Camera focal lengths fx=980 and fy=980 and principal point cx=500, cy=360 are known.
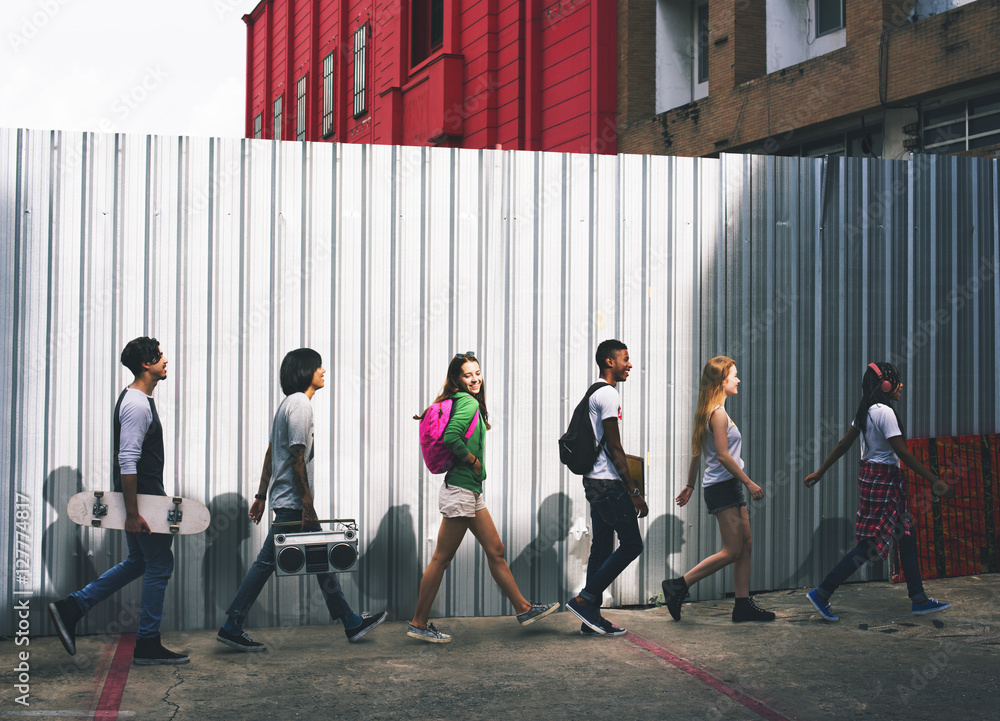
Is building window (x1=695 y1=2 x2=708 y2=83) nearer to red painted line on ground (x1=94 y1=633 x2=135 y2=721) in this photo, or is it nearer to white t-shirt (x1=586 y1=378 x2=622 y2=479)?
white t-shirt (x1=586 y1=378 x2=622 y2=479)

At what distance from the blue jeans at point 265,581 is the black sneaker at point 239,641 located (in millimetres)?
71

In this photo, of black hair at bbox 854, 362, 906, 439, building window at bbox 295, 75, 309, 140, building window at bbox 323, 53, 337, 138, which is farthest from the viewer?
building window at bbox 295, 75, 309, 140

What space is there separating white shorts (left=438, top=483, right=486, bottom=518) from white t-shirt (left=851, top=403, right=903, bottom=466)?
273 centimetres

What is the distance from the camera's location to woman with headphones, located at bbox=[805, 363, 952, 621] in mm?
6512

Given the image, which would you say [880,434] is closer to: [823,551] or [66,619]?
[823,551]

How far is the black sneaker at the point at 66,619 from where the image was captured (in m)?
5.43

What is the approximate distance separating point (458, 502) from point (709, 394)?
6.08 feet

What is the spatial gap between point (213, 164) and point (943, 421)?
19.4 ft

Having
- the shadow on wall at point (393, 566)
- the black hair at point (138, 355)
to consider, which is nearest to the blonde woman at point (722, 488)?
the shadow on wall at point (393, 566)

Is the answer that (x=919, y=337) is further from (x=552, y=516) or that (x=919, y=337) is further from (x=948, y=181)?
(x=552, y=516)

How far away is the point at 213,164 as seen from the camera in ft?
20.8

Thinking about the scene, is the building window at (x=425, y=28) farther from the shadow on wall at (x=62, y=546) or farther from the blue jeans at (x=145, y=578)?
the blue jeans at (x=145, y=578)

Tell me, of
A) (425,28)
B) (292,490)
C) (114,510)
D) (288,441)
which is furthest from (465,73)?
(114,510)

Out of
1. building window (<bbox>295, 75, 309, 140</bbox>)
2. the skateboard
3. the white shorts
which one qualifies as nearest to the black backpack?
the white shorts
